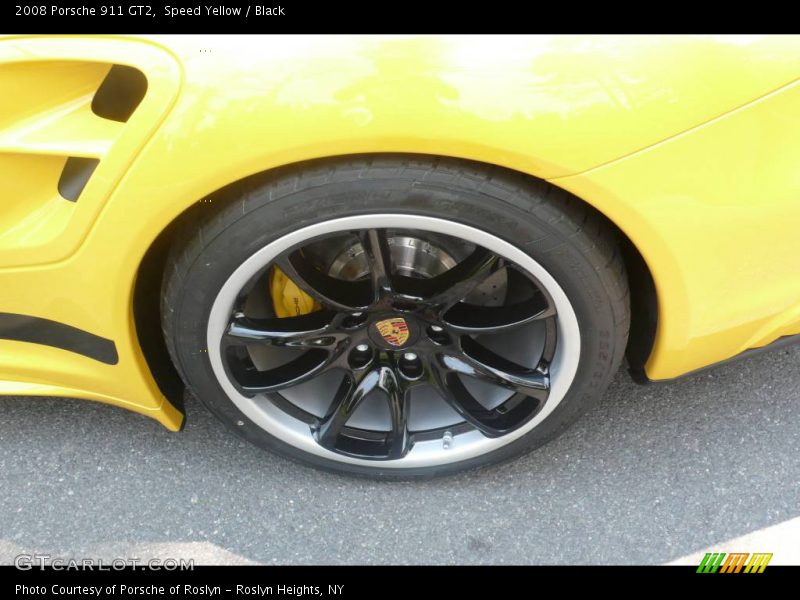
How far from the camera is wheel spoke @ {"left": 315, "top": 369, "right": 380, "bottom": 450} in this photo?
1547 millimetres

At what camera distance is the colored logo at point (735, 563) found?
154cm

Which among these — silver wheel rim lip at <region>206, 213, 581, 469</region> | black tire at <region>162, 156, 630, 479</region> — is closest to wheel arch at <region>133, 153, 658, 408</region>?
black tire at <region>162, 156, 630, 479</region>

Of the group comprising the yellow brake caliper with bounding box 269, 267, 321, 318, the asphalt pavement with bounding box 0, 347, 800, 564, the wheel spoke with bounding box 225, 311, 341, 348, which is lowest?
the asphalt pavement with bounding box 0, 347, 800, 564

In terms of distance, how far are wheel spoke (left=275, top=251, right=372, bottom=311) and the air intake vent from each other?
1.23 feet

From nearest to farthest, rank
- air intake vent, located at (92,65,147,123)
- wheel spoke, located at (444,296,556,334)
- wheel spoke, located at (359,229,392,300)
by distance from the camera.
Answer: air intake vent, located at (92,65,147,123) < wheel spoke, located at (359,229,392,300) < wheel spoke, located at (444,296,556,334)

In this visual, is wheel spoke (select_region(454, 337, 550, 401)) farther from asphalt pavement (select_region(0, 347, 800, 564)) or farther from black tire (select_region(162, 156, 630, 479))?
asphalt pavement (select_region(0, 347, 800, 564))

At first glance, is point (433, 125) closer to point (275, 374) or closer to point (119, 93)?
point (119, 93)

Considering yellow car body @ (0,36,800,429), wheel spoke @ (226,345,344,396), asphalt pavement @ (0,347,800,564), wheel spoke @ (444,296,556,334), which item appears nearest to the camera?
yellow car body @ (0,36,800,429)

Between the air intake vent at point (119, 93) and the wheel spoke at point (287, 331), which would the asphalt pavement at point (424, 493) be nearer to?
the wheel spoke at point (287, 331)

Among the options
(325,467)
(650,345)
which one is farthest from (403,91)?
(325,467)

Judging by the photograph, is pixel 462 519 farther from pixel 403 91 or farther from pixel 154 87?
pixel 154 87

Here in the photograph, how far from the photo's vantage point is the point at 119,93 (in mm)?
1179

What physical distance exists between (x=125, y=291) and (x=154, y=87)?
40 cm

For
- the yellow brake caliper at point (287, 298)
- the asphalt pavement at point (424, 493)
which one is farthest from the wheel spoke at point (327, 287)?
the asphalt pavement at point (424, 493)
